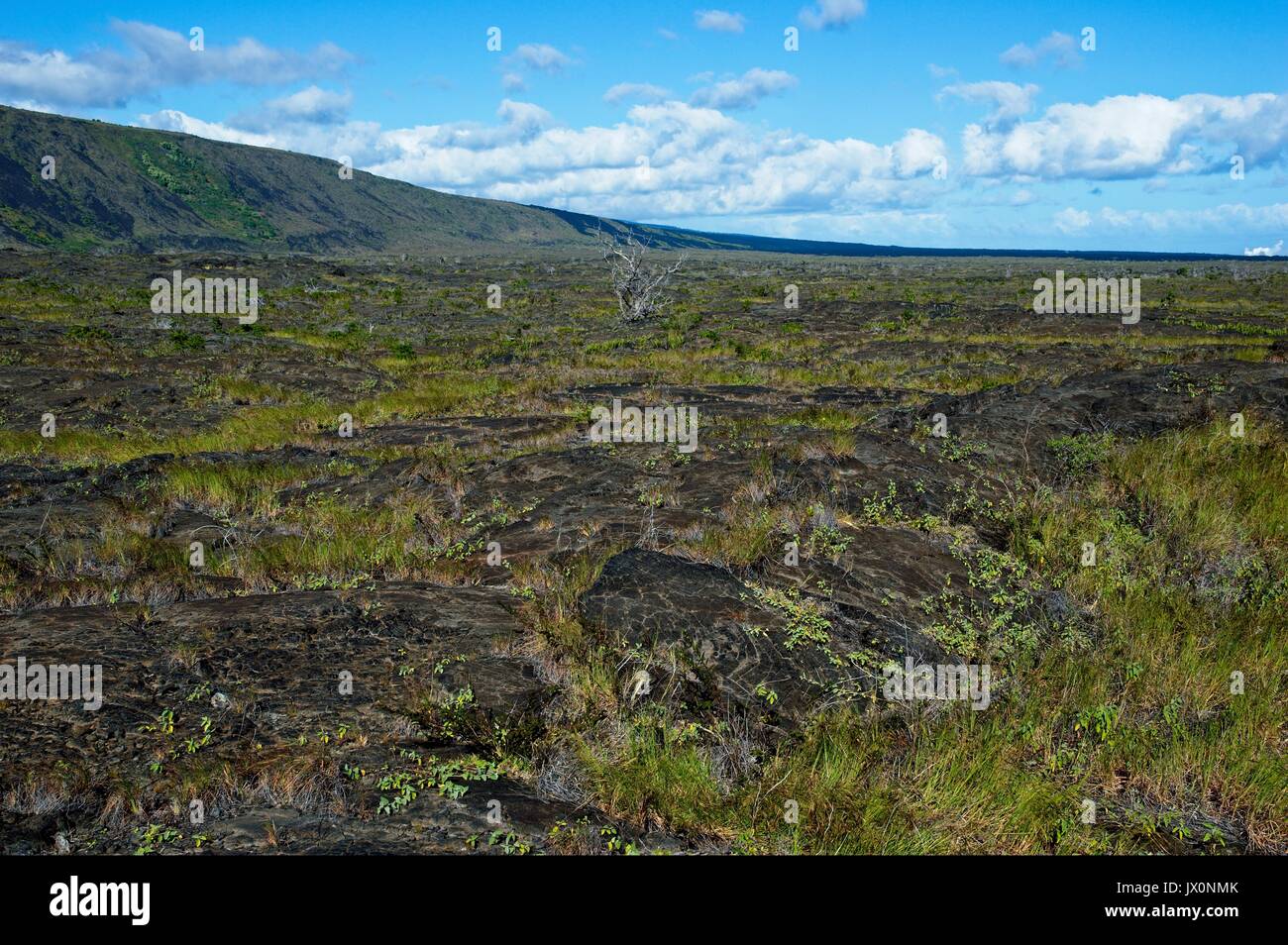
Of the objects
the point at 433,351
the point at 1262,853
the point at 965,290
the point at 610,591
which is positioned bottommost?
the point at 1262,853

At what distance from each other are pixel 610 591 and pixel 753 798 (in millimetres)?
1941

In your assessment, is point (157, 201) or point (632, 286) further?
point (157, 201)

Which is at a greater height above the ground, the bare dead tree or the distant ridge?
the distant ridge

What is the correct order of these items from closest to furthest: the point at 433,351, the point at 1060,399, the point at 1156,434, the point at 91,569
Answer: the point at 91,569
the point at 1156,434
the point at 1060,399
the point at 433,351

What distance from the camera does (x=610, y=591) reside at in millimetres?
4922

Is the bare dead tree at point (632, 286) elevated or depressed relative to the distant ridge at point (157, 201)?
depressed

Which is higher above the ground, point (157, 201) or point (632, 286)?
point (157, 201)

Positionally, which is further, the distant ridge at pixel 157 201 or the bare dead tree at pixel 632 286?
the distant ridge at pixel 157 201

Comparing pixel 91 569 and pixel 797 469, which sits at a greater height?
pixel 797 469

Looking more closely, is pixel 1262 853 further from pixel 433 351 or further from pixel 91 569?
pixel 433 351

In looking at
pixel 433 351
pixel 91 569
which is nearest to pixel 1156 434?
pixel 91 569

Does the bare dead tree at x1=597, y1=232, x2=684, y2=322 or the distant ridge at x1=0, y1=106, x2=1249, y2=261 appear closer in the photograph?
the bare dead tree at x1=597, y1=232, x2=684, y2=322
